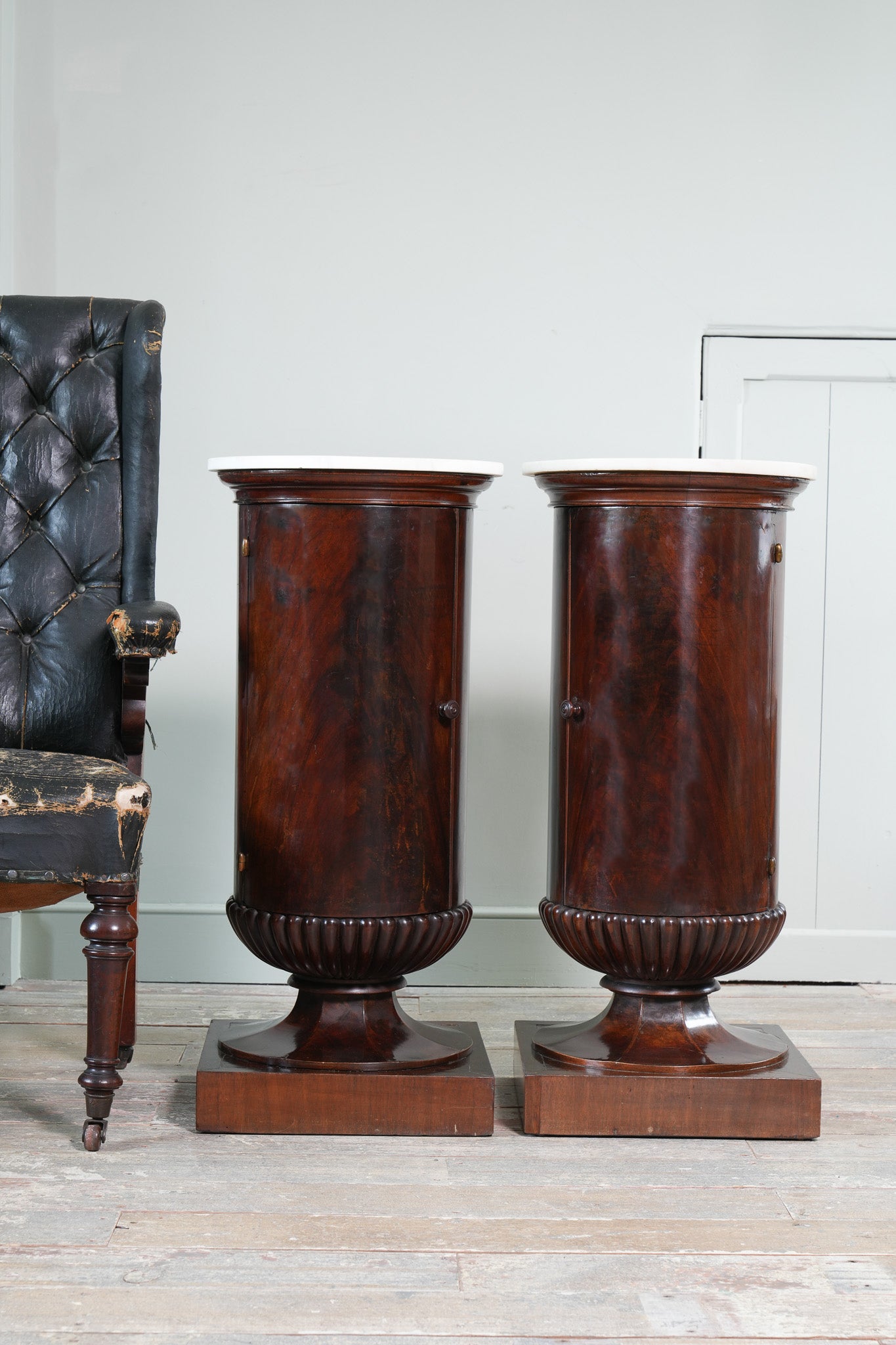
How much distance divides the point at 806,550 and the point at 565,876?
1061mm

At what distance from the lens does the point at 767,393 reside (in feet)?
8.70

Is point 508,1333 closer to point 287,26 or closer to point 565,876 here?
point 565,876

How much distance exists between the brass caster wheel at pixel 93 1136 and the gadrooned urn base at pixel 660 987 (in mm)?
610

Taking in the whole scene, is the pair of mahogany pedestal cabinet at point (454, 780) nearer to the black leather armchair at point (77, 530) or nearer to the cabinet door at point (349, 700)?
the cabinet door at point (349, 700)

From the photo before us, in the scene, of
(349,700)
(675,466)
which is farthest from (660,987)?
(675,466)

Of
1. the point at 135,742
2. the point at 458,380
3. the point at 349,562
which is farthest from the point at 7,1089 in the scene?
the point at 458,380

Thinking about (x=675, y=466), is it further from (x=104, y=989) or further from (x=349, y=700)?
(x=104, y=989)

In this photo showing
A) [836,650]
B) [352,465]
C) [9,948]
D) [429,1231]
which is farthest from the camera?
[836,650]

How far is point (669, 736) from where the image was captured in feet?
6.14

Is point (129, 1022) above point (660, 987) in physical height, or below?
below

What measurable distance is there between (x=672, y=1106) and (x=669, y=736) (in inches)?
19.7

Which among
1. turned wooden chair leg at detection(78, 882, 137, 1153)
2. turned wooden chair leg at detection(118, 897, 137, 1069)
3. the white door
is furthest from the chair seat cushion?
the white door

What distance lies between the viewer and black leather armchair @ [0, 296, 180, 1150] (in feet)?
6.55

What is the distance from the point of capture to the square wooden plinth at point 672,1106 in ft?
6.07
